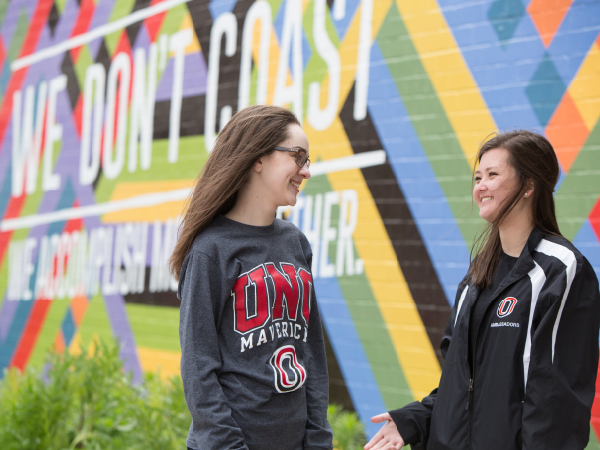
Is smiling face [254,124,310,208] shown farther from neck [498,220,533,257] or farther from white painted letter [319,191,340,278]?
white painted letter [319,191,340,278]

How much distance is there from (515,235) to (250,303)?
2.85 ft

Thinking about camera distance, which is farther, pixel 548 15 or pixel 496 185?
pixel 548 15

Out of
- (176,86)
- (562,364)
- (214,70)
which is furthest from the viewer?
(176,86)

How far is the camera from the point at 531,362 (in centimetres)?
170

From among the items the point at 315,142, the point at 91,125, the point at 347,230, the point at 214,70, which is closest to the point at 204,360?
the point at 347,230

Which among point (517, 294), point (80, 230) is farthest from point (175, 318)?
point (517, 294)

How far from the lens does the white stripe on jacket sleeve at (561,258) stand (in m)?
1.70

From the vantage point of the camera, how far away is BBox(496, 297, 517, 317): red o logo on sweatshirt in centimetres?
182

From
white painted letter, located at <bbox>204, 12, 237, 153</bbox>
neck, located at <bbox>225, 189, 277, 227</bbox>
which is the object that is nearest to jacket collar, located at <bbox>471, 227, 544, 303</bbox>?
neck, located at <bbox>225, 189, 277, 227</bbox>

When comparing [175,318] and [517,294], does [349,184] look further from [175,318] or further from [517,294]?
[517,294]

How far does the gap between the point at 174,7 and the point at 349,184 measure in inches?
98.0

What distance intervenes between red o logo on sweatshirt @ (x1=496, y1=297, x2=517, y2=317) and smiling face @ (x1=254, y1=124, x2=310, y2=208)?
73 cm

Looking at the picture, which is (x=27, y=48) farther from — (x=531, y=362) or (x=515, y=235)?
(x=531, y=362)

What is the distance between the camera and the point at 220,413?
1.76 metres
